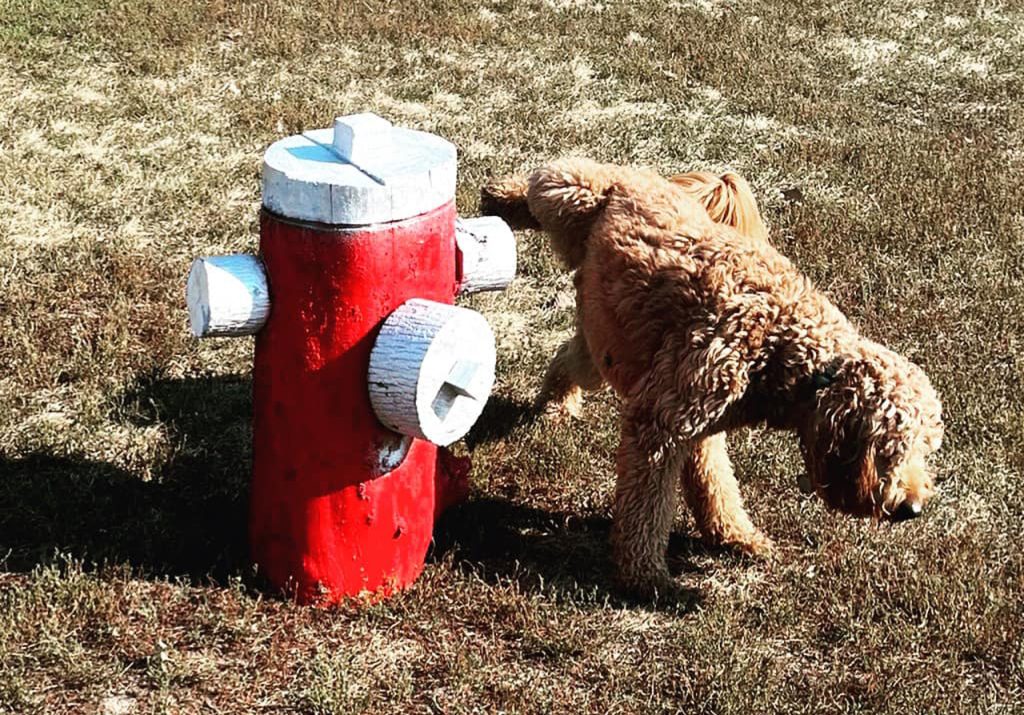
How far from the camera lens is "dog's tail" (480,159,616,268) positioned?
5.37m

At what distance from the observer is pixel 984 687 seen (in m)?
4.38

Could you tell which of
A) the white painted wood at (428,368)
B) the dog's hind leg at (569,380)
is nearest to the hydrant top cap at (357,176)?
the white painted wood at (428,368)

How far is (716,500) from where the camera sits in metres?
5.06

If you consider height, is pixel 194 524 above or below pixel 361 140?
below

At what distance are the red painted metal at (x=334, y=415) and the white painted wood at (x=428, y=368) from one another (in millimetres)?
78

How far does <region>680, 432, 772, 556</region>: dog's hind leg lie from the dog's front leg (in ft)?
1.08

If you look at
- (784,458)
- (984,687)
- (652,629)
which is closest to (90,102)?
(784,458)

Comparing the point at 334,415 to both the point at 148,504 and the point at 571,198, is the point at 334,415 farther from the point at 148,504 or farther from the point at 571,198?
the point at 571,198

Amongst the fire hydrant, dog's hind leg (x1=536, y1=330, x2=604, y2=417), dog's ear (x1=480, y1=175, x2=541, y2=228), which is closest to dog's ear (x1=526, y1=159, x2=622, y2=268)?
dog's ear (x1=480, y1=175, x2=541, y2=228)

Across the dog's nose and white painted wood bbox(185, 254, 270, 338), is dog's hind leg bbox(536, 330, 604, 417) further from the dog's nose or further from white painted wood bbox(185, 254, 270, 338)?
white painted wood bbox(185, 254, 270, 338)

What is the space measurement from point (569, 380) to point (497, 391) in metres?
0.51

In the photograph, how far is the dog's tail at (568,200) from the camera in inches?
211

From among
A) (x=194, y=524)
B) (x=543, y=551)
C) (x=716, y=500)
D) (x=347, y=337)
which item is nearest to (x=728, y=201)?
(x=716, y=500)

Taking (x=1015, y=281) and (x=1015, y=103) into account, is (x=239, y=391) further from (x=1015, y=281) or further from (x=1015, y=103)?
(x=1015, y=103)
